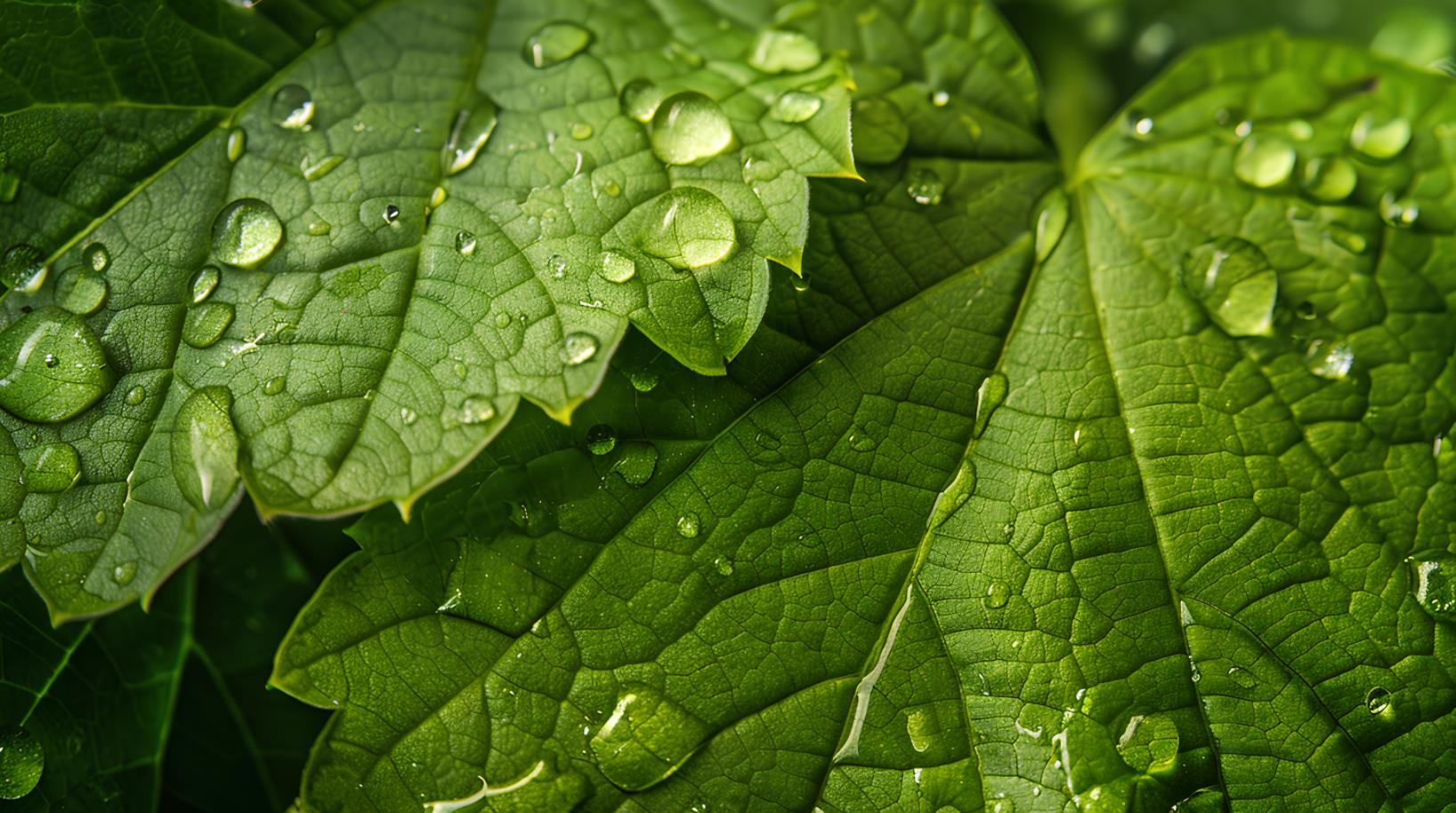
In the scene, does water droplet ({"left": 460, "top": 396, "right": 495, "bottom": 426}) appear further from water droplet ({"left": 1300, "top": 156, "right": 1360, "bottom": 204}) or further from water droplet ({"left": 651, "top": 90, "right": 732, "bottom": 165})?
water droplet ({"left": 1300, "top": 156, "right": 1360, "bottom": 204})

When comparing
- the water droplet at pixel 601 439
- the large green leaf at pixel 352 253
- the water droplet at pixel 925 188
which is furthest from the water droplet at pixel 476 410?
the water droplet at pixel 925 188

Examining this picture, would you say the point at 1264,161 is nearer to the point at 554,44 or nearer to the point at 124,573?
the point at 554,44

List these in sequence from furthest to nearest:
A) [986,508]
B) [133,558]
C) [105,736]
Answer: [105,736], [986,508], [133,558]

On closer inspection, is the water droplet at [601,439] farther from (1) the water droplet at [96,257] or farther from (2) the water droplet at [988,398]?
(1) the water droplet at [96,257]

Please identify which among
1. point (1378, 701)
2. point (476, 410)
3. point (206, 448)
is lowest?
point (206, 448)

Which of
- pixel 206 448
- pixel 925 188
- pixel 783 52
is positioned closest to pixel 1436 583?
pixel 925 188

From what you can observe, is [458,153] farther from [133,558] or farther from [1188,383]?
[1188,383]

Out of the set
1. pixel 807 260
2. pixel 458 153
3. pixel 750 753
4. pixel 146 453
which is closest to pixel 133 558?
pixel 146 453
